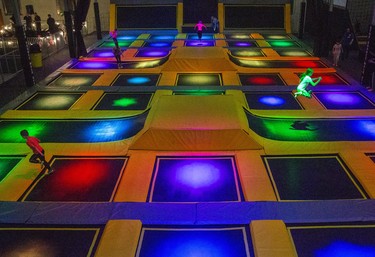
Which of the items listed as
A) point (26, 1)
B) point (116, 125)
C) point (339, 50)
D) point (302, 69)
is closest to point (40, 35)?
point (26, 1)

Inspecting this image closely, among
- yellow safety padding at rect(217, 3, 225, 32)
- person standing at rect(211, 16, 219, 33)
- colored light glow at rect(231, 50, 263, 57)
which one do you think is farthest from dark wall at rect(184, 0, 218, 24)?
colored light glow at rect(231, 50, 263, 57)

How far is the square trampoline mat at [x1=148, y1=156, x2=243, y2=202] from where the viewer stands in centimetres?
682

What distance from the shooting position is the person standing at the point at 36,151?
7.14 m

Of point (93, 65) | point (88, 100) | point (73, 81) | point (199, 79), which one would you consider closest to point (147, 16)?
point (93, 65)

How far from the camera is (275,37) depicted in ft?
72.0

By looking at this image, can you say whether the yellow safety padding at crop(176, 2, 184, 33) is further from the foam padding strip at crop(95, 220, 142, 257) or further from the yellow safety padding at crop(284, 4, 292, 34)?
the foam padding strip at crop(95, 220, 142, 257)

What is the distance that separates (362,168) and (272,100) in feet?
15.0

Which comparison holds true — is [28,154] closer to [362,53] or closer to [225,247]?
[225,247]

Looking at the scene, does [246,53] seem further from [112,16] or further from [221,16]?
[112,16]

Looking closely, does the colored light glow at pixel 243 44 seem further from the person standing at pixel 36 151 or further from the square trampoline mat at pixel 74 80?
the person standing at pixel 36 151

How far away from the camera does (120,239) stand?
18.5ft

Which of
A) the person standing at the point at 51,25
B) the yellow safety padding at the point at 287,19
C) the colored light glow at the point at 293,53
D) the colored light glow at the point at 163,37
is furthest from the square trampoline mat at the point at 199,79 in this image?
the yellow safety padding at the point at 287,19

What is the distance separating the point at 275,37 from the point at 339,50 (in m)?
7.51

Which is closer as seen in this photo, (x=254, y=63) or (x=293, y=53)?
(x=254, y=63)
